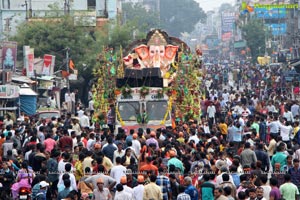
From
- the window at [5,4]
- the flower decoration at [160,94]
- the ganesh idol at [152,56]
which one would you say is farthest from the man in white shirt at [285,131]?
the window at [5,4]

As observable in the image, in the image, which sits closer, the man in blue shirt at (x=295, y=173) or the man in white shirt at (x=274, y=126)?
the man in blue shirt at (x=295, y=173)

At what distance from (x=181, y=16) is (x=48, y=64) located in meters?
131

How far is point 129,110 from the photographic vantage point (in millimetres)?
28781

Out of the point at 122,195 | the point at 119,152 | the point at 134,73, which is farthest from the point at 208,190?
the point at 134,73

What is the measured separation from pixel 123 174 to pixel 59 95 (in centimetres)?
3148

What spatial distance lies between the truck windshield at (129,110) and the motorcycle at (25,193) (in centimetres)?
1047

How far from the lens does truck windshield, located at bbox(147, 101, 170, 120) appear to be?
28.5 metres

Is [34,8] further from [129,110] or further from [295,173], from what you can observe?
[295,173]

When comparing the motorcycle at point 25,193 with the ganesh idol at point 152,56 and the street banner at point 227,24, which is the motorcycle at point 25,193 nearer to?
the ganesh idol at point 152,56

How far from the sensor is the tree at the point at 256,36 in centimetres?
10669

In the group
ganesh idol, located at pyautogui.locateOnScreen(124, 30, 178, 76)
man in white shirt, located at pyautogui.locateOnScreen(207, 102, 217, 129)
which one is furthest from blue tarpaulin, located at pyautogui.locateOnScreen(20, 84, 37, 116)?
man in white shirt, located at pyautogui.locateOnScreen(207, 102, 217, 129)

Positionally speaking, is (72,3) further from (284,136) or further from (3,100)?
(284,136)

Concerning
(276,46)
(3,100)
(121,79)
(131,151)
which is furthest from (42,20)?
(276,46)

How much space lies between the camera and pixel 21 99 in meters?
38.8
